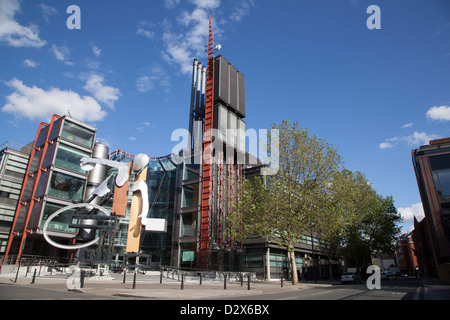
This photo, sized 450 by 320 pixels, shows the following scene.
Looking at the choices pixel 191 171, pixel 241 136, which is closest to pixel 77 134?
pixel 191 171

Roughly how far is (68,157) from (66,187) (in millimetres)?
4743

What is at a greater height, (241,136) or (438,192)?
(241,136)

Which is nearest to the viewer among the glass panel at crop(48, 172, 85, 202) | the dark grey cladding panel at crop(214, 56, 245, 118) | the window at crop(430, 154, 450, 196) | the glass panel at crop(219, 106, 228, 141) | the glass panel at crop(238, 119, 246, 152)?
the glass panel at crop(48, 172, 85, 202)

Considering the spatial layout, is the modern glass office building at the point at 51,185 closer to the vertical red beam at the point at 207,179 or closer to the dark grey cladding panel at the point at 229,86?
the vertical red beam at the point at 207,179

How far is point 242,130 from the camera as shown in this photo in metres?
53.9

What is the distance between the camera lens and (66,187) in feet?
149

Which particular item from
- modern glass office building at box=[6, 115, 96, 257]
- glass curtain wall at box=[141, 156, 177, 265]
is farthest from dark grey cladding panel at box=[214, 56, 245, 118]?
modern glass office building at box=[6, 115, 96, 257]

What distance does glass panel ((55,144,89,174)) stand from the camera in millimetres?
45156

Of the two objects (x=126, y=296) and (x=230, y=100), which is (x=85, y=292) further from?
(x=230, y=100)

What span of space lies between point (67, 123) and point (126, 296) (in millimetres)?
42343

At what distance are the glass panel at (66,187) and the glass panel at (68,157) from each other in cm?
152

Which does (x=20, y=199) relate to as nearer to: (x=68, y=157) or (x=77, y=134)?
(x=68, y=157)

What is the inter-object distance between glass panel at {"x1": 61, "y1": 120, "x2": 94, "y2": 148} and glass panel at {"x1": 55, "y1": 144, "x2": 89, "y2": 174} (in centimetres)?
165

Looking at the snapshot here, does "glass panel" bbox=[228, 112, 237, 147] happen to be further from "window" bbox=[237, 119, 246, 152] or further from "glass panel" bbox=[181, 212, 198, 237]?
"glass panel" bbox=[181, 212, 198, 237]
